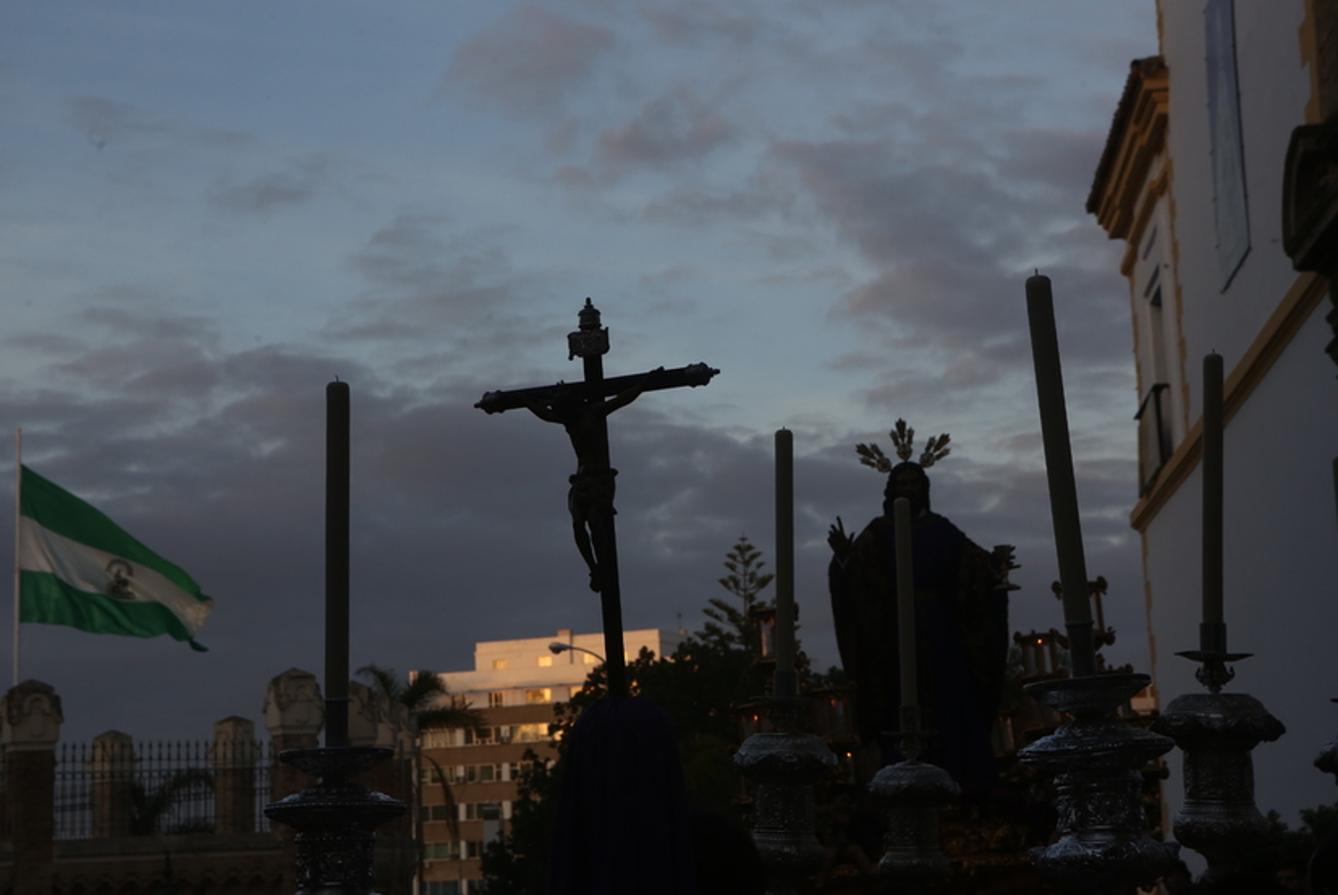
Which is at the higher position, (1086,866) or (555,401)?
(555,401)

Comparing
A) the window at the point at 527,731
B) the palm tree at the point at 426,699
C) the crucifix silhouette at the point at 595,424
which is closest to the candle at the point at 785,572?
the crucifix silhouette at the point at 595,424

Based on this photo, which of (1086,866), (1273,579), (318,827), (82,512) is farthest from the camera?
(82,512)

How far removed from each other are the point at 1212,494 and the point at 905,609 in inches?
74.7

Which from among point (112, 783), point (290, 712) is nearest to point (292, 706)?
point (290, 712)

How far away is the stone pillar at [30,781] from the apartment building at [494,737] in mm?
65461

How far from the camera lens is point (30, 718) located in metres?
27.7

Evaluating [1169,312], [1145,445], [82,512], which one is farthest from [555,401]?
[82,512]

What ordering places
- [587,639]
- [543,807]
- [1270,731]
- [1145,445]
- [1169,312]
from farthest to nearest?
[587,639] → [543,807] → [1145,445] → [1169,312] → [1270,731]

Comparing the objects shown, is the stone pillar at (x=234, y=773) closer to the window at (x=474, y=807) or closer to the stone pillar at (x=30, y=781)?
the stone pillar at (x=30, y=781)

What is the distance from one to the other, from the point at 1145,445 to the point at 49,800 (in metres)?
16.7

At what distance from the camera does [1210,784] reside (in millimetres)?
4105

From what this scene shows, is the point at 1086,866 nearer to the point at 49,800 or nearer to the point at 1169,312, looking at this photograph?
the point at 1169,312

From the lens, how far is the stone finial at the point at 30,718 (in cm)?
2761

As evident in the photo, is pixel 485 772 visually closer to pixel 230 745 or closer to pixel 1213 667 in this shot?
pixel 230 745
